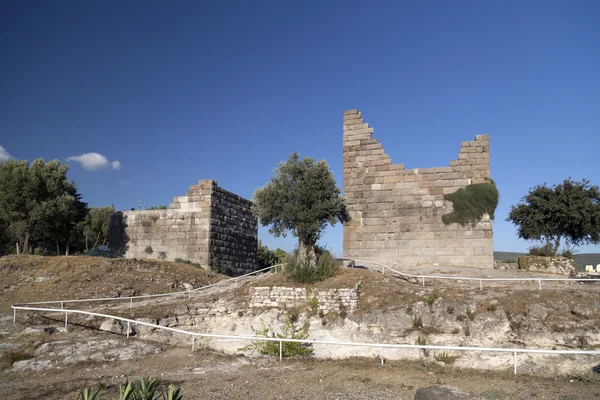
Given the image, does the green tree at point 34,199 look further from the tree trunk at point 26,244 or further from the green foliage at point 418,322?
the green foliage at point 418,322

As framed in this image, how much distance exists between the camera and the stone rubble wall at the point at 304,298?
14797 millimetres

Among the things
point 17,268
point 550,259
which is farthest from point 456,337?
point 17,268

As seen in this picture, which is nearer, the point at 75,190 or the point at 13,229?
the point at 13,229

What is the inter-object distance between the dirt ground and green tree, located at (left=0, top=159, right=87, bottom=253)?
15.5 meters

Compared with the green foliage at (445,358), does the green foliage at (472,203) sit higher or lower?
higher

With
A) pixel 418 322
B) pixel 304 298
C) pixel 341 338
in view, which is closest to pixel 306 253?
pixel 304 298

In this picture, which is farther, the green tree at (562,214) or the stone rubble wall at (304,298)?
the green tree at (562,214)

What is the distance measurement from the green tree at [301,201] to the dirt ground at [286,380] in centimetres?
721

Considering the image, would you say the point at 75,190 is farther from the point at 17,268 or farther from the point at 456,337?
the point at 456,337

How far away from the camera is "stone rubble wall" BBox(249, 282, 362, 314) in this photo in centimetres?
1480

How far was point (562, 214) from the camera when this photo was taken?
2641cm

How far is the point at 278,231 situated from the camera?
18594mm

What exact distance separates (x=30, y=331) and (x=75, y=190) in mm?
16624

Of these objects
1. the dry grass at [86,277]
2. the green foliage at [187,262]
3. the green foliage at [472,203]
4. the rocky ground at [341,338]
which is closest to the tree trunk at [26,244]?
the dry grass at [86,277]
